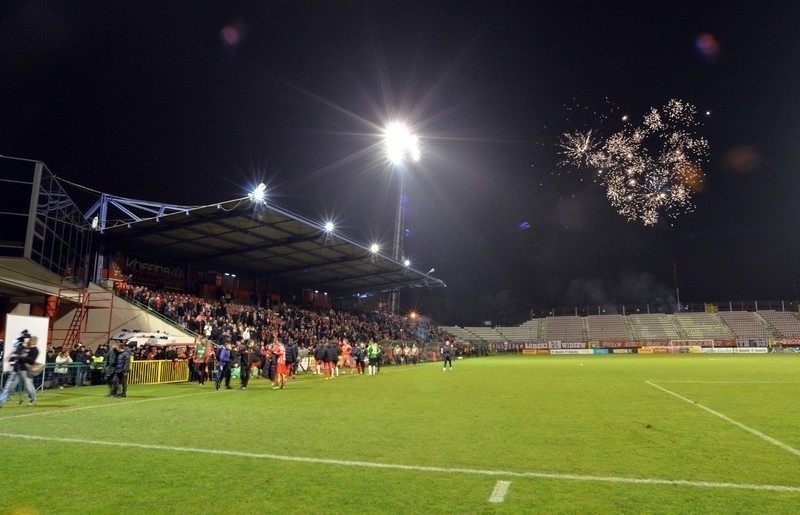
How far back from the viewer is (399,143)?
165 feet

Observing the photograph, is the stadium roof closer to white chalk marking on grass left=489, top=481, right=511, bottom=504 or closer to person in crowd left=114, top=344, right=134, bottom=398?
person in crowd left=114, top=344, right=134, bottom=398

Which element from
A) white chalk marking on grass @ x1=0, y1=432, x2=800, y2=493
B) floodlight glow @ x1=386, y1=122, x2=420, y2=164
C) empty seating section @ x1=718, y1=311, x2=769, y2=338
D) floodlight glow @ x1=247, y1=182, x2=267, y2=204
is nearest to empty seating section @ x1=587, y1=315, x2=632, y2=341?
empty seating section @ x1=718, y1=311, x2=769, y2=338

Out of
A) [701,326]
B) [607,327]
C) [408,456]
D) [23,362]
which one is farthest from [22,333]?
[701,326]

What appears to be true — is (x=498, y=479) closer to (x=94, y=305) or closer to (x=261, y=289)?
(x=94, y=305)

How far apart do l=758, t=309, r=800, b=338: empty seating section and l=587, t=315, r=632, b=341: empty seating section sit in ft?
60.0

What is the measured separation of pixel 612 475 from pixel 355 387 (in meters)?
13.5

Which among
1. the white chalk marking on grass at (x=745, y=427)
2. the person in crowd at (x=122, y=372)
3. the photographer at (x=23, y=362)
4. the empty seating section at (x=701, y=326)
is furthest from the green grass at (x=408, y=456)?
the empty seating section at (x=701, y=326)

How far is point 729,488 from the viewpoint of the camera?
17.0 feet

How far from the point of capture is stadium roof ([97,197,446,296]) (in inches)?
1152

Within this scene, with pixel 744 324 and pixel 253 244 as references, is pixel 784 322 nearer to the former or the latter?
pixel 744 324

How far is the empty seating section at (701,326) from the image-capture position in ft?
214

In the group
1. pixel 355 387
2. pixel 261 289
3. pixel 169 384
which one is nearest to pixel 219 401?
pixel 355 387

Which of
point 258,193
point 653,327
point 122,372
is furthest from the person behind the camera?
point 653,327

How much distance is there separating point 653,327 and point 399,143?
156 feet
